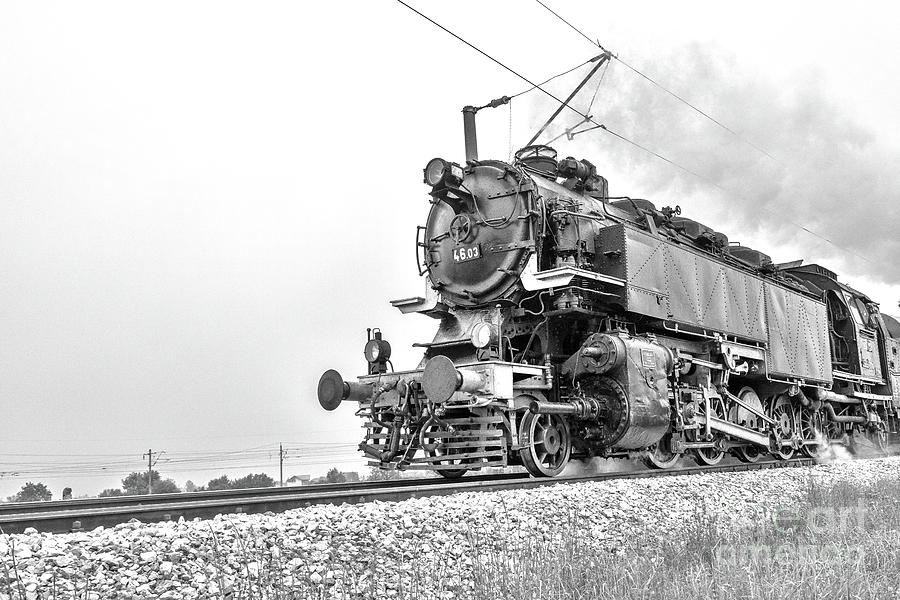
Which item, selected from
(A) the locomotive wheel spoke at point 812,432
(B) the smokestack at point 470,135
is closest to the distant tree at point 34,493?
(B) the smokestack at point 470,135

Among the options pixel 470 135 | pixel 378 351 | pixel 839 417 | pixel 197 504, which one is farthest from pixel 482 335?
pixel 839 417

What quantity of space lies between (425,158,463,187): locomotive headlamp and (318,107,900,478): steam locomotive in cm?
1

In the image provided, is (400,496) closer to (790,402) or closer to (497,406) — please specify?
(497,406)

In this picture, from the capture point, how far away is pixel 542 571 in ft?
12.1

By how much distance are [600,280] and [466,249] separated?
1.60 m

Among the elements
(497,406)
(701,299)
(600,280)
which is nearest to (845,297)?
(701,299)

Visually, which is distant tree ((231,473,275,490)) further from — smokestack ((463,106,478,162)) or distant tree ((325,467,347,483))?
smokestack ((463,106,478,162))

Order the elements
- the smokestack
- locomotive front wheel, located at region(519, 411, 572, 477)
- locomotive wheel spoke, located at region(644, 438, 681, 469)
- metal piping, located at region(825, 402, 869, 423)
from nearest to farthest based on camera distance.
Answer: locomotive front wheel, located at region(519, 411, 572, 477) < locomotive wheel spoke, located at region(644, 438, 681, 469) < the smokestack < metal piping, located at region(825, 402, 869, 423)

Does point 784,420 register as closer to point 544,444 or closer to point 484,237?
point 544,444

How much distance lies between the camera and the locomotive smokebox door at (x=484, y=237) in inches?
329

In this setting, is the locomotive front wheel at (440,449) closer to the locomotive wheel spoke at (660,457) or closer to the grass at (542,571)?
the locomotive wheel spoke at (660,457)

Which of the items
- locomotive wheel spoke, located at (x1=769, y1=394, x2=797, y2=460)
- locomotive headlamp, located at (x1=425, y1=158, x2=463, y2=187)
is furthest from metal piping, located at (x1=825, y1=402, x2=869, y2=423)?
locomotive headlamp, located at (x1=425, y1=158, x2=463, y2=187)

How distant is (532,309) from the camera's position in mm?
8719

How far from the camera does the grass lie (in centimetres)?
338
